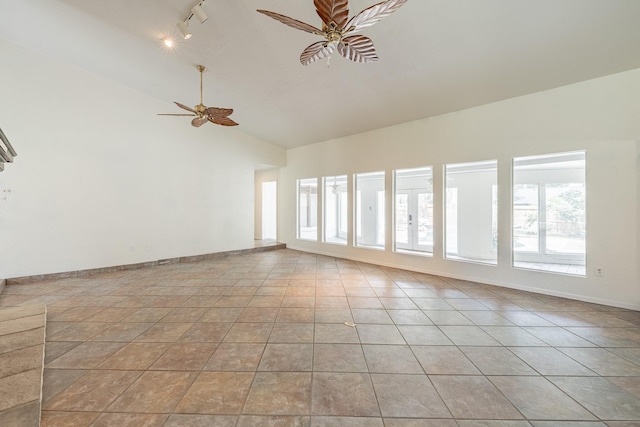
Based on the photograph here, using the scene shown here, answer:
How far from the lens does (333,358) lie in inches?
89.4

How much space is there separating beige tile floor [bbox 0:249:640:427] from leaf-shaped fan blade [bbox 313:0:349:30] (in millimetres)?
2980

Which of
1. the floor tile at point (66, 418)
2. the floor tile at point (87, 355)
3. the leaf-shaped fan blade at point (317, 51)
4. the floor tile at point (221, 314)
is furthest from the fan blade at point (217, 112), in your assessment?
the floor tile at point (66, 418)

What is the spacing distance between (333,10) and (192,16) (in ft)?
7.53

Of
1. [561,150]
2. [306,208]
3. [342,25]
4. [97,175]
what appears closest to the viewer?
[342,25]

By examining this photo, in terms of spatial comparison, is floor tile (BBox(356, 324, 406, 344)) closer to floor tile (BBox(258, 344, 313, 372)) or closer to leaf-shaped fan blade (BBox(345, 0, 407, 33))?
floor tile (BBox(258, 344, 313, 372))

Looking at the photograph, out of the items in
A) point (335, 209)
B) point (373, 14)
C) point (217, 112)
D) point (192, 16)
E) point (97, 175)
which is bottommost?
point (335, 209)

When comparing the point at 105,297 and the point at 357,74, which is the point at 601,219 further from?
the point at 105,297

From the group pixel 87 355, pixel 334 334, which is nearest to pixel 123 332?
pixel 87 355

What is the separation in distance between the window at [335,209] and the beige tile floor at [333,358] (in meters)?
3.32

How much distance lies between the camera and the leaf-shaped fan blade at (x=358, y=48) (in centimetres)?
238

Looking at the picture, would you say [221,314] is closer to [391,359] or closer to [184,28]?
[391,359]

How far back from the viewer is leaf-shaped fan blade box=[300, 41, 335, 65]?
8.21 feet

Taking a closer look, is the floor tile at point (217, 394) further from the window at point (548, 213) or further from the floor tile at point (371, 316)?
the window at point (548, 213)

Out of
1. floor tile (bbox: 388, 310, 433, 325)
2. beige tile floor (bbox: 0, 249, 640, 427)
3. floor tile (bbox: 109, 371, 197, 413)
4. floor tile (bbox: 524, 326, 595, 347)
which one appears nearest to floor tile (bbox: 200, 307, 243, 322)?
beige tile floor (bbox: 0, 249, 640, 427)
